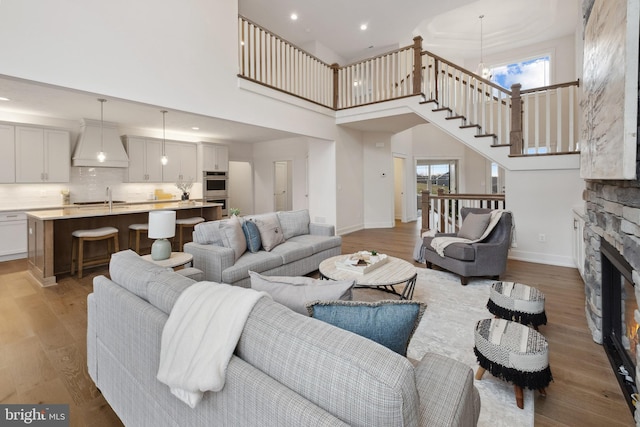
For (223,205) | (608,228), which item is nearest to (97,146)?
(223,205)

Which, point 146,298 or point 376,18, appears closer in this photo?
point 146,298

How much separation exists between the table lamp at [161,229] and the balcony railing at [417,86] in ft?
10.1

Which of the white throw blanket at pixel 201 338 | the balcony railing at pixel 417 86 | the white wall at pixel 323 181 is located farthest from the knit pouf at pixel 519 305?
the white wall at pixel 323 181

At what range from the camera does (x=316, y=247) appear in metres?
4.08

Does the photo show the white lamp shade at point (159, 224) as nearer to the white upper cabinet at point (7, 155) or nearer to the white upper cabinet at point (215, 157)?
the white upper cabinet at point (7, 155)

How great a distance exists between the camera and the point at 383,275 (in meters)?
2.79

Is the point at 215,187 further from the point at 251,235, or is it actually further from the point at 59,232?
the point at 251,235

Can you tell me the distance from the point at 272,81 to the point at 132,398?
533 cm

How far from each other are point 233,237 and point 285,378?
2700 millimetres

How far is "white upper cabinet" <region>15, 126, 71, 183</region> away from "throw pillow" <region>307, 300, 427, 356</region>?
6754 mm

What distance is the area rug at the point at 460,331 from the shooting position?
1.68m

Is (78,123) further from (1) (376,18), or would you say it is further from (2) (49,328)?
(1) (376,18)

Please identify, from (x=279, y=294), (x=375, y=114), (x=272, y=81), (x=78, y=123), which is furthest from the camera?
(x=375, y=114)

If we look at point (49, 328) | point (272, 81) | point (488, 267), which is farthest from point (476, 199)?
point (49, 328)
